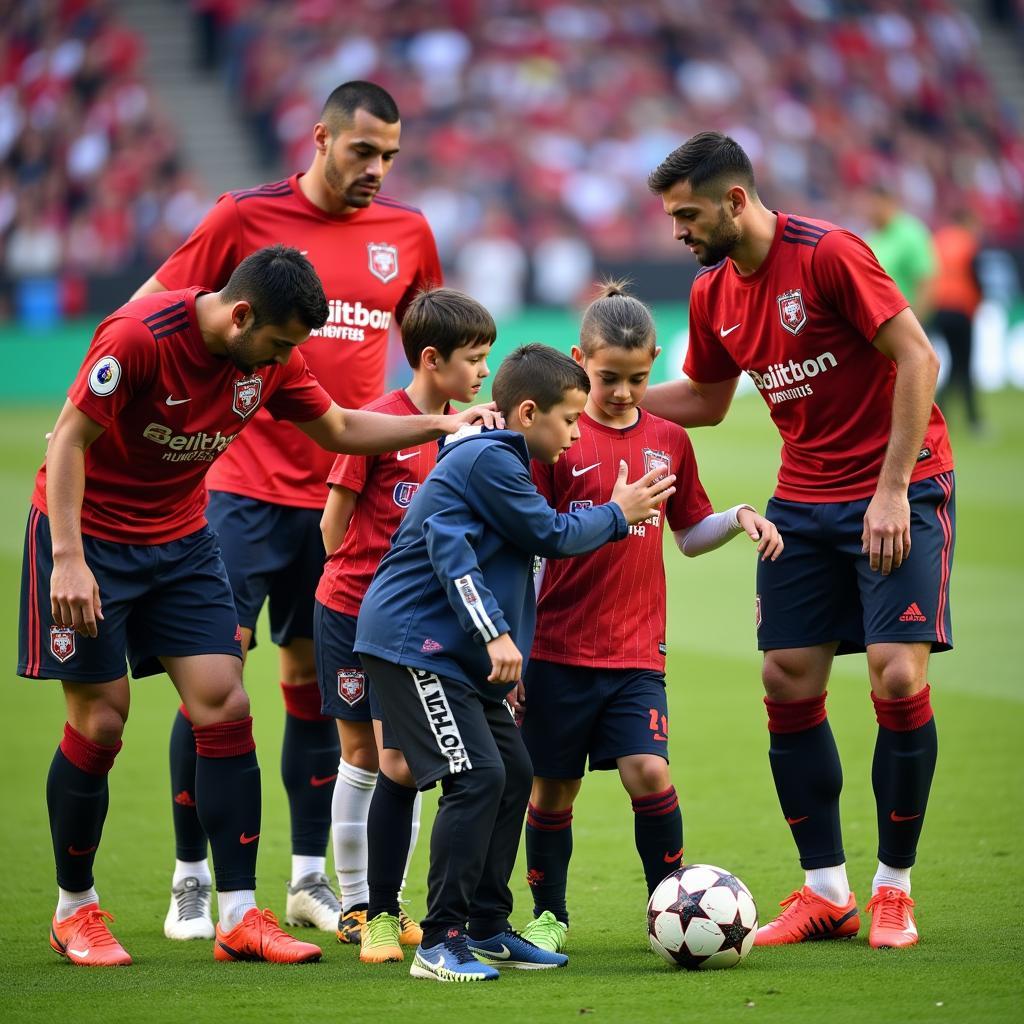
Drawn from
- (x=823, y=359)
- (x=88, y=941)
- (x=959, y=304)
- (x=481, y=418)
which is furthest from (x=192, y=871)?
(x=959, y=304)

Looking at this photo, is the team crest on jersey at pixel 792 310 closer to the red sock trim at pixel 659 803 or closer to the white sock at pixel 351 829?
the red sock trim at pixel 659 803

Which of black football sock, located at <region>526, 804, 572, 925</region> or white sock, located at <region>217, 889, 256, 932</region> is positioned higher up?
black football sock, located at <region>526, 804, 572, 925</region>

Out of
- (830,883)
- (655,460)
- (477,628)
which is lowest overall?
(830,883)

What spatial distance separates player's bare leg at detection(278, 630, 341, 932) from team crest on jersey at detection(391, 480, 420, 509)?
2.71ft

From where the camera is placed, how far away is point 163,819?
6871 mm

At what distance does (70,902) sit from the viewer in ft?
16.0

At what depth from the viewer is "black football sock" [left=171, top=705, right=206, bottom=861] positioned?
5.36m

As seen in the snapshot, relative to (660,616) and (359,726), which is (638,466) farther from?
(359,726)

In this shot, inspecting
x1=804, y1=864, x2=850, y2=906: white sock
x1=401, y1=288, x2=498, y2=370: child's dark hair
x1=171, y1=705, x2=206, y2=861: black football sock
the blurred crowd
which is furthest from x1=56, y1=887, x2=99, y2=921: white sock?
the blurred crowd

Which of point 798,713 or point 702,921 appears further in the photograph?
point 798,713

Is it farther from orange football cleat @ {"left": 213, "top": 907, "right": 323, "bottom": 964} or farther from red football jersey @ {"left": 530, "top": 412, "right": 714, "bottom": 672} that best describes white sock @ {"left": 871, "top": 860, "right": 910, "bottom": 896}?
orange football cleat @ {"left": 213, "top": 907, "right": 323, "bottom": 964}

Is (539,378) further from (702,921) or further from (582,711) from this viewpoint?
(702,921)

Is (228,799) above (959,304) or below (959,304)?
below

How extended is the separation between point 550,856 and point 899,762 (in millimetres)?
1088
